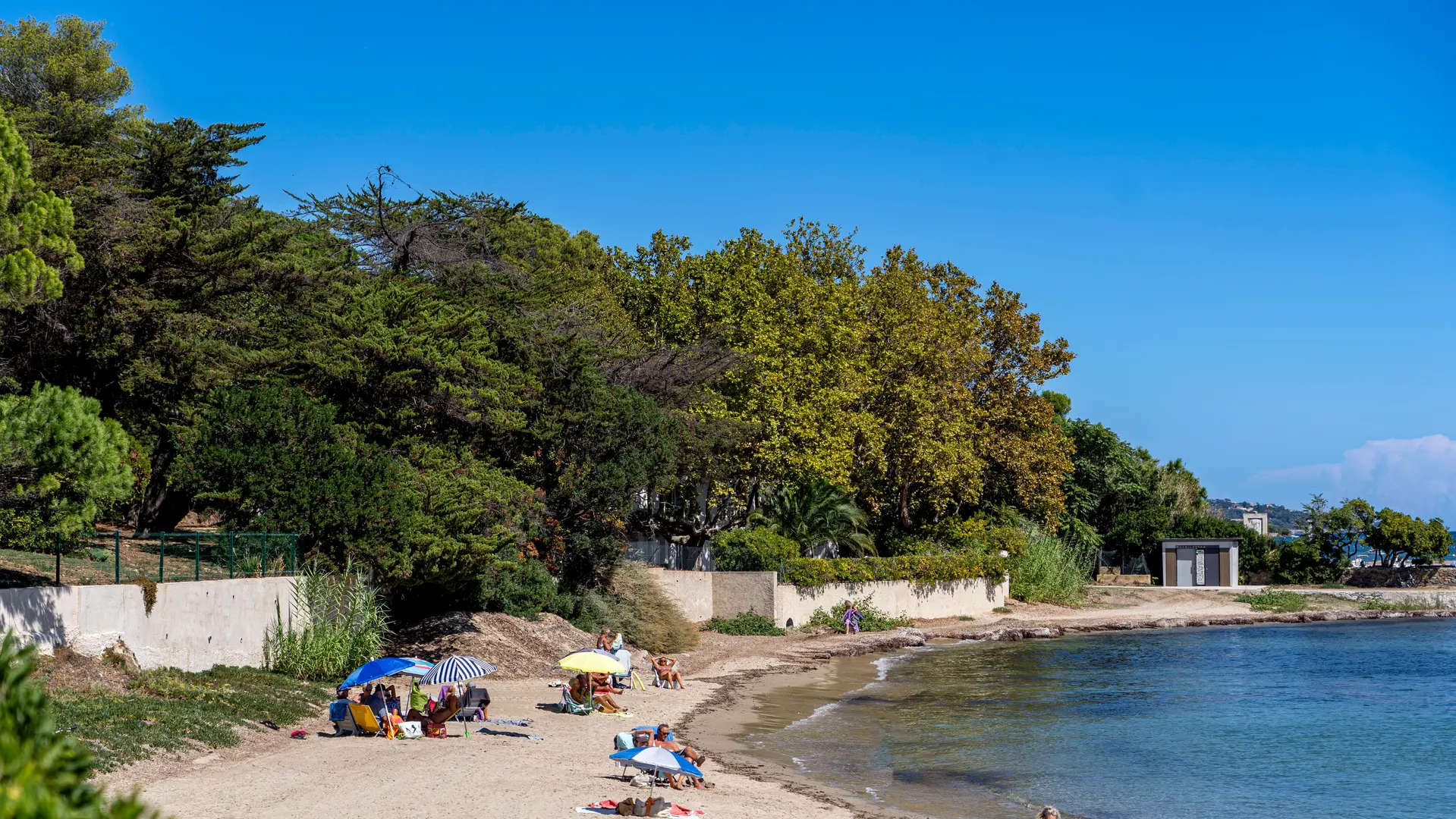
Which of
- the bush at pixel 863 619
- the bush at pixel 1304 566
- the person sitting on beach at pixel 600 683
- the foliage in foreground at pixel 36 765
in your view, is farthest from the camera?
the bush at pixel 1304 566

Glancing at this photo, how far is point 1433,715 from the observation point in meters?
30.4

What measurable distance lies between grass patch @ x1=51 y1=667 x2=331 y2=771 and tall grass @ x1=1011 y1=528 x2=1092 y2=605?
134ft

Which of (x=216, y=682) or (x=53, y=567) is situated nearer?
(x=216, y=682)

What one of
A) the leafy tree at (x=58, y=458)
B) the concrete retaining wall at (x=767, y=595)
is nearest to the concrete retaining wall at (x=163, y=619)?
the leafy tree at (x=58, y=458)

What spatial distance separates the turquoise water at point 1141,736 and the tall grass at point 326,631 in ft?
28.1

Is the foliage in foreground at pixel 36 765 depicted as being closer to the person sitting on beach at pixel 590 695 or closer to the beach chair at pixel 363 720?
the beach chair at pixel 363 720

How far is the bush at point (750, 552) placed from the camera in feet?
141

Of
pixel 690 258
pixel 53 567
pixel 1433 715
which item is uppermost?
pixel 690 258

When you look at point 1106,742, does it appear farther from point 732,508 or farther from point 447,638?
point 732,508

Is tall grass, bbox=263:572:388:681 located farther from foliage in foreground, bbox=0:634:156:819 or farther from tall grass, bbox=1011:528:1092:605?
tall grass, bbox=1011:528:1092:605

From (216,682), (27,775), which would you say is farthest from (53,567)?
(27,775)

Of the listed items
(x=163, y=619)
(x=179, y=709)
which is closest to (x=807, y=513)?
(x=163, y=619)

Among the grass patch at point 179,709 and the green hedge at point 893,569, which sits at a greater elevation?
the green hedge at point 893,569

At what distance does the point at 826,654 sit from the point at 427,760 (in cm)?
2146
